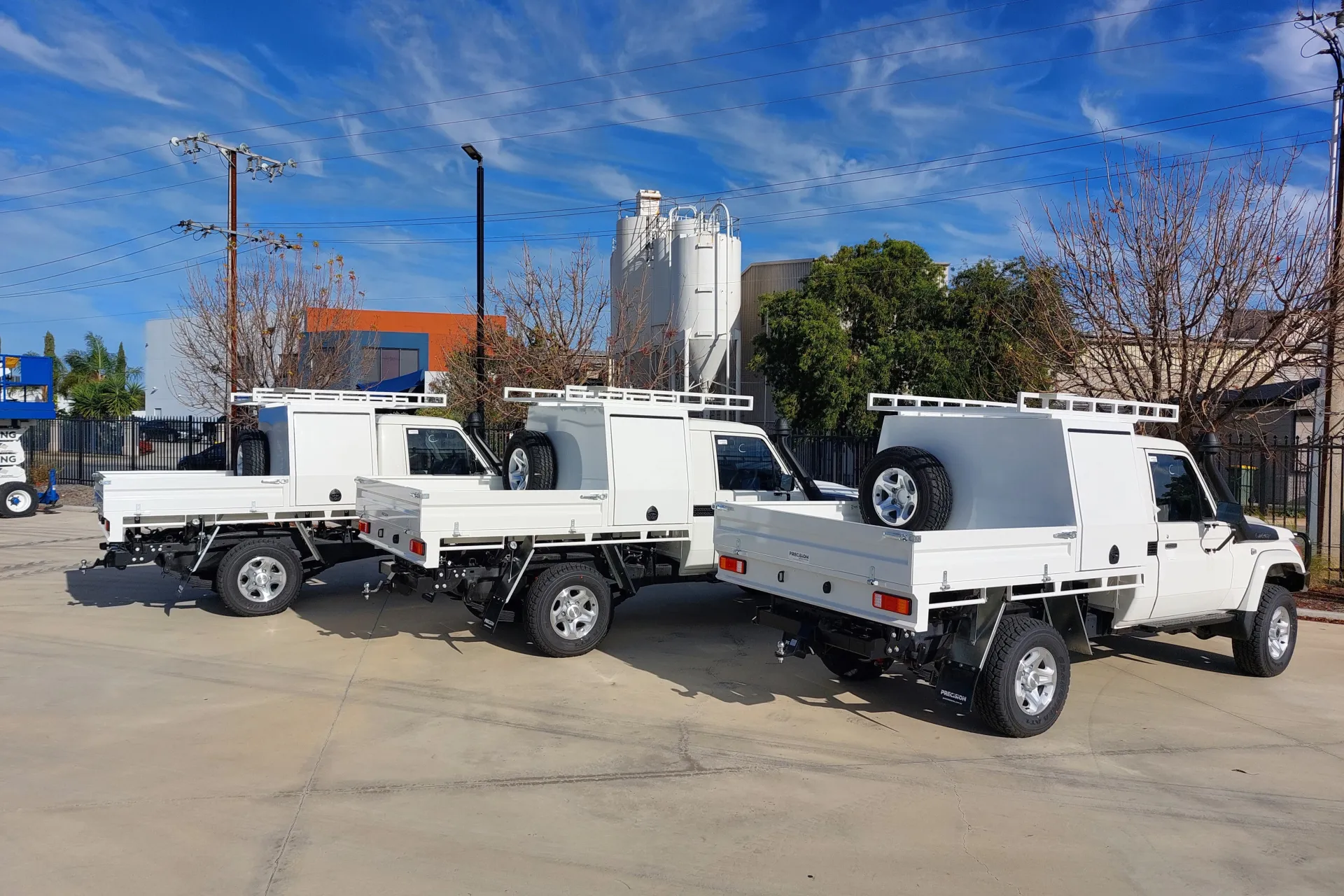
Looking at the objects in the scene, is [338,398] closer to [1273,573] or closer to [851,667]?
[851,667]

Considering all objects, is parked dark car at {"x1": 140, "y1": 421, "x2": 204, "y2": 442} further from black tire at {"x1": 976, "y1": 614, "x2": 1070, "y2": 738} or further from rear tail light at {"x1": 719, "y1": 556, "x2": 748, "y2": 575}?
black tire at {"x1": 976, "y1": 614, "x2": 1070, "y2": 738}

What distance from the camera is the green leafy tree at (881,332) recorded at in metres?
25.0

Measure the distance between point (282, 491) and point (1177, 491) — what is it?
8.20 m

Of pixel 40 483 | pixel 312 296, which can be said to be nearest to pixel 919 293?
pixel 312 296

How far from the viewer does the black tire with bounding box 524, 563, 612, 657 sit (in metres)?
7.80

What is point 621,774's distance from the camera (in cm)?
536

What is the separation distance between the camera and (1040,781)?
17.7 ft

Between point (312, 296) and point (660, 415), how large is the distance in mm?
18459

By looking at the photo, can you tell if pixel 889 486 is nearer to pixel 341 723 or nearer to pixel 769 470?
pixel 769 470

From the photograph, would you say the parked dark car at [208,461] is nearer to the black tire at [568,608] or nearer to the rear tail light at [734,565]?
the black tire at [568,608]

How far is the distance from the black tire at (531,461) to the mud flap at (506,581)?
959 millimetres

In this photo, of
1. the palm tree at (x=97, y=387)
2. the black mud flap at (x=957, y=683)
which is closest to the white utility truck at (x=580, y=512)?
the black mud flap at (x=957, y=683)

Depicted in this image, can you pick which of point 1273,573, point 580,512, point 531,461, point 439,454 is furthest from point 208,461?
point 1273,573

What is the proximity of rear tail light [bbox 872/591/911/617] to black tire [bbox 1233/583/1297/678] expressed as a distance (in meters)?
4.00
